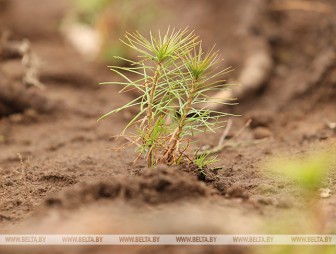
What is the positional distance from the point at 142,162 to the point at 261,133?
1.03 meters

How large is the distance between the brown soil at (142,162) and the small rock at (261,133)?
0.06ft

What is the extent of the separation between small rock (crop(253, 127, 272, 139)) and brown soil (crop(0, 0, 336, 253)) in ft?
0.06

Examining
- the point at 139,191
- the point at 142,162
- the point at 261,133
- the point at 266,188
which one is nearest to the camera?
the point at 139,191

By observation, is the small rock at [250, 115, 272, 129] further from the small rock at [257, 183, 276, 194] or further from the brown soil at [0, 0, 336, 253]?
the small rock at [257, 183, 276, 194]

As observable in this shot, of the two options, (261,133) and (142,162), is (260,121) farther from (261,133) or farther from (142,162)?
(142,162)

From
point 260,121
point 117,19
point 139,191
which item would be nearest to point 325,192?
point 139,191

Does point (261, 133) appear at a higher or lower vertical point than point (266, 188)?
higher

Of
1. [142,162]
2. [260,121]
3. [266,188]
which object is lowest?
[266,188]

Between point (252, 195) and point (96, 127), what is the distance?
5.29ft

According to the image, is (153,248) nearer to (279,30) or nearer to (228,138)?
(228,138)

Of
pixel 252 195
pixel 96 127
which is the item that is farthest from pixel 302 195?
pixel 96 127

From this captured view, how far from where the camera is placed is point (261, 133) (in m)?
3.25

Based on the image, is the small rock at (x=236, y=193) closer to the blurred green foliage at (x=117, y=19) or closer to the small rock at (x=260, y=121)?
the small rock at (x=260, y=121)

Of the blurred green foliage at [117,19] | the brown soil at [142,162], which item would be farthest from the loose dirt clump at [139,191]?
the blurred green foliage at [117,19]
